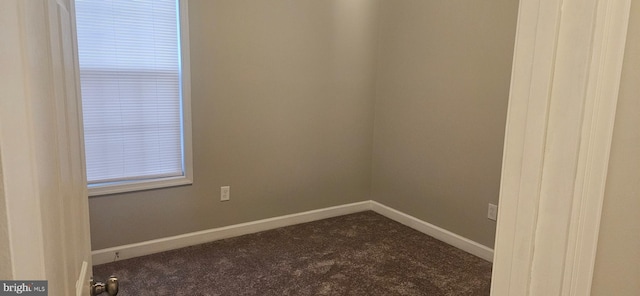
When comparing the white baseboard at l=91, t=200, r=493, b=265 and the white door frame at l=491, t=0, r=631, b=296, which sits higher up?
the white door frame at l=491, t=0, r=631, b=296

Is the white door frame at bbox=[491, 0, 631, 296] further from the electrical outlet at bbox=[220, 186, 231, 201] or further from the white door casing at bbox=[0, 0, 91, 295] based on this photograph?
the electrical outlet at bbox=[220, 186, 231, 201]

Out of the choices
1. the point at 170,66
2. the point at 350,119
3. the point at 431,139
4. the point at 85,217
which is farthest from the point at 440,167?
the point at 85,217

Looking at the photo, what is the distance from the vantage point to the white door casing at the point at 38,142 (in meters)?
0.40

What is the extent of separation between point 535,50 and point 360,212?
11.5 ft

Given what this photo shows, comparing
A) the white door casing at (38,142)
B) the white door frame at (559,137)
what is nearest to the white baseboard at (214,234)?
the white door casing at (38,142)

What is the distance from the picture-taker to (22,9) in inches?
16.1

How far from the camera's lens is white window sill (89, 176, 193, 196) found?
2771 mm

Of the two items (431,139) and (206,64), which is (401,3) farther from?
(206,64)

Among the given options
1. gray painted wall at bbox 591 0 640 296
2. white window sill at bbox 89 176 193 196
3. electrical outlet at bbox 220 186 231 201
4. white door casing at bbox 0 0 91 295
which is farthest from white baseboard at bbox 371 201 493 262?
white door casing at bbox 0 0 91 295

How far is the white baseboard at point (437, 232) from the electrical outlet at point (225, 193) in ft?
4.89

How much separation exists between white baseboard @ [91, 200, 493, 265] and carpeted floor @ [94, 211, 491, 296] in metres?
0.06

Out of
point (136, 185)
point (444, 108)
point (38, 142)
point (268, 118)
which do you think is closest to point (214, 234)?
point (136, 185)

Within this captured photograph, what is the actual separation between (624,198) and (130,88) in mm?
2812

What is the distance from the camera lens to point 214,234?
3285mm
